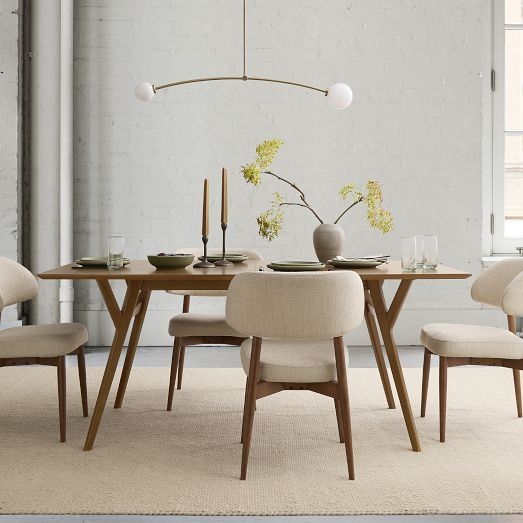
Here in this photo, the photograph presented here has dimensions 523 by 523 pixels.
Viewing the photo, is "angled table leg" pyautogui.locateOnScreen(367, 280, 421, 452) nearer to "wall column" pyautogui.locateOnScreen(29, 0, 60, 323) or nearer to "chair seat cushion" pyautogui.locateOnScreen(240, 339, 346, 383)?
"chair seat cushion" pyautogui.locateOnScreen(240, 339, 346, 383)

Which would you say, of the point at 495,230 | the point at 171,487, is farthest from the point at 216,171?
the point at 171,487

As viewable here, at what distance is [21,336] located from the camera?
10.3 feet

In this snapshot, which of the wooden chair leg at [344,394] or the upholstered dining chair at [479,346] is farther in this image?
the upholstered dining chair at [479,346]

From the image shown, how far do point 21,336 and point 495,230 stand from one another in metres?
3.68

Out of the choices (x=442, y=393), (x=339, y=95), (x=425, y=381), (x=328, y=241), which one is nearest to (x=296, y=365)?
(x=442, y=393)

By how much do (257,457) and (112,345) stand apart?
71 centimetres

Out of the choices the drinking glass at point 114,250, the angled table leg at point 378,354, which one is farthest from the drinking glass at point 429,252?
the drinking glass at point 114,250

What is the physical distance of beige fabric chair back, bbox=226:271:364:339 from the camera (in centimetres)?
260

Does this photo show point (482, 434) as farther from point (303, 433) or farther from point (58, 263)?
point (58, 263)

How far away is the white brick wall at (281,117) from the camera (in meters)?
5.36

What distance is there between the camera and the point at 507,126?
5.64 meters

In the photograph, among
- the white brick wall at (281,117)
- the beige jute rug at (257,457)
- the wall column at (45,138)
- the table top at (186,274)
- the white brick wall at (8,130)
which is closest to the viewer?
the beige jute rug at (257,457)

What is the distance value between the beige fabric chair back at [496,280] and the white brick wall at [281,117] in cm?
185

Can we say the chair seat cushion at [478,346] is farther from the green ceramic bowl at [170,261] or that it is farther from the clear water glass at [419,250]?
the green ceramic bowl at [170,261]
